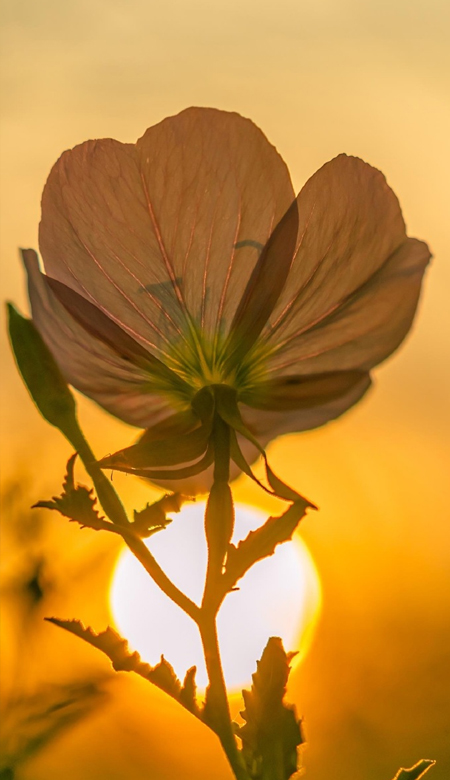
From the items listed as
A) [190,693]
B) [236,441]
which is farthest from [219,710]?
[236,441]

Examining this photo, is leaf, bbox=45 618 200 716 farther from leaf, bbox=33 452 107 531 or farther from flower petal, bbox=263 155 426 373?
flower petal, bbox=263 155 426 373

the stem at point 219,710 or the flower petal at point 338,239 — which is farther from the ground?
the flower petal at point 338,239

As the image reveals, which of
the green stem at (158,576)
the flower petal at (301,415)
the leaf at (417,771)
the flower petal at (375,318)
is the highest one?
the flower petal at (375,318)

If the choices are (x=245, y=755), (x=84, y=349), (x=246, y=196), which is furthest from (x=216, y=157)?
(x=245, y=755)

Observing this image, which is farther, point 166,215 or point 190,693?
point 166,215

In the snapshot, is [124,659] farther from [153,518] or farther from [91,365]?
[91,365]

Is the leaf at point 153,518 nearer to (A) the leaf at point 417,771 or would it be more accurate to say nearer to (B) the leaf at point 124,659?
(B) the leaf at point 124,659

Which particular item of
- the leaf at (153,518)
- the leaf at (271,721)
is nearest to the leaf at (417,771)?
the leaf at (271,721)
